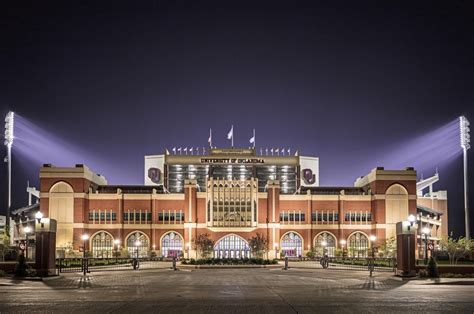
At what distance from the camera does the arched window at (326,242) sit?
112938mm

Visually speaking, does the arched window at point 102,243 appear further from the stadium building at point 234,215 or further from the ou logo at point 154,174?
the ou logo at point 154,174

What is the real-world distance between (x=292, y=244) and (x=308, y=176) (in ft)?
194

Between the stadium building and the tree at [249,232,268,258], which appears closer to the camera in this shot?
the tree at [249,232,268,258]

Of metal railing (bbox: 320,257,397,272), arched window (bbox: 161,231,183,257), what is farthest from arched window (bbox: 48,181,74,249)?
metal railing (bbox: 320,257,397,272)

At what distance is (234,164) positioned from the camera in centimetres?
14938

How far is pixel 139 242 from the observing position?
112312 millimetres

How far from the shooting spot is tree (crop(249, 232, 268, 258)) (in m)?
105

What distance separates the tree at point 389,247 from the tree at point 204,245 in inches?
1045

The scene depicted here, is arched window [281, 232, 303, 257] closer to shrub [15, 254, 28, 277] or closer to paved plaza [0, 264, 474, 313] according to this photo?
shrub [15, 254, 28, 277]

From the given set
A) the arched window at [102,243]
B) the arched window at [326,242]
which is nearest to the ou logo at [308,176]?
the arched window at [326,242]

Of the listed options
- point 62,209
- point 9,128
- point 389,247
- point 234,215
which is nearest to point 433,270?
point 389,247

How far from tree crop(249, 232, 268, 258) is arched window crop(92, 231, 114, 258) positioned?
23.9 metres

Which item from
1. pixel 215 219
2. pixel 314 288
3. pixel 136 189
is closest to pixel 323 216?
pixel 215 219

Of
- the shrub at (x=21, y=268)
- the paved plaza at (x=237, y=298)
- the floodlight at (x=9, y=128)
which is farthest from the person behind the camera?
the floodlight at (x=9, y=128)
